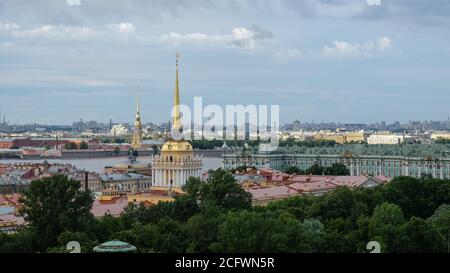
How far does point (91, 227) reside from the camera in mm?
9266

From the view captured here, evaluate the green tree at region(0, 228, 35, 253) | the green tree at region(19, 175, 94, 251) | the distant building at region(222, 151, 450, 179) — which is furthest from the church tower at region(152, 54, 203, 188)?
the distant building at region(222, 151, 450, 179)

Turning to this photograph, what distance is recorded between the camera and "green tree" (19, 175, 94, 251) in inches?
363

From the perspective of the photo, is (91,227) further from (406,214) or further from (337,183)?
(337,183)

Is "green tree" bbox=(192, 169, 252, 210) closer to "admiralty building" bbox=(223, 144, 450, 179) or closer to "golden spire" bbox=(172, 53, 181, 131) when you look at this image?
"golden spire" bbox=(172, 53, 181, 131)

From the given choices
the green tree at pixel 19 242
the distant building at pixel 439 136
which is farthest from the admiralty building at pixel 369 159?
the green tree at pixel 19 242

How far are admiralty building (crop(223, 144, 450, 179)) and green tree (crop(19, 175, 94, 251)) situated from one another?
61.8 feet

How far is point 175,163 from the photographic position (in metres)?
17.1

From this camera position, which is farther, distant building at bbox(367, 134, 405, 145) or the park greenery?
distant building at bbox(367, 134, 405, 145)

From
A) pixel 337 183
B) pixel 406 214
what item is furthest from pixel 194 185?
pixel 337 183

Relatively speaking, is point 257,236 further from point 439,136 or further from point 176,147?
point 439,136

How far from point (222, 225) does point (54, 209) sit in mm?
2241

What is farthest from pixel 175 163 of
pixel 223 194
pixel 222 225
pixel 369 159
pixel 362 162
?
pixel 362 162

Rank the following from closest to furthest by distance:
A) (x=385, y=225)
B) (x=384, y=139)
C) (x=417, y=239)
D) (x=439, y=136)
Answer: (x=417, y=239) → (x=385, y=225) → (x=439, y=136) → (x=384, y=139)
